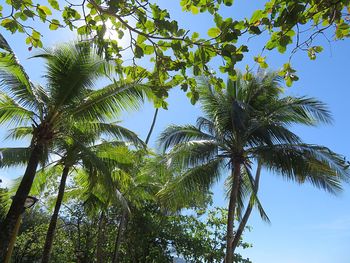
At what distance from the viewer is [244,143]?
14930 millimetres

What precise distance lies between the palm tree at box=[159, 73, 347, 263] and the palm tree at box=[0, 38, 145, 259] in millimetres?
3309

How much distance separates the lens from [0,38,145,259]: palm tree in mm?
11695

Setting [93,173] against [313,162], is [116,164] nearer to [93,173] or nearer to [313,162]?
[93,173]

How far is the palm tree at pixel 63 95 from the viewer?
11.7 m

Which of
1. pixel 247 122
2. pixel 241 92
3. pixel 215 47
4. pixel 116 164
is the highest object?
pixel 241 92

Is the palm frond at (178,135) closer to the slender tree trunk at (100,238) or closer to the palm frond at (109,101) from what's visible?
the palm frond at (109,101)

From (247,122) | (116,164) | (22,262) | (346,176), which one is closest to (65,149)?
(116,164)

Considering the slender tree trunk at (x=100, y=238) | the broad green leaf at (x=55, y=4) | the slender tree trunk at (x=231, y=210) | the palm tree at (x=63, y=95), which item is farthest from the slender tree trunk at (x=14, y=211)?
the slender tree trunk at (x=100, y=238)

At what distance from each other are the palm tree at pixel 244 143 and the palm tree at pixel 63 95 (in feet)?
10.9

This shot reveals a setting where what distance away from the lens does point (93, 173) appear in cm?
1304

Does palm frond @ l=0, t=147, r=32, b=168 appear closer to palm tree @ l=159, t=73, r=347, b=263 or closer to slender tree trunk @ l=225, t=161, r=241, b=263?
palm tree @ l=159, t=73, r=347, b=263

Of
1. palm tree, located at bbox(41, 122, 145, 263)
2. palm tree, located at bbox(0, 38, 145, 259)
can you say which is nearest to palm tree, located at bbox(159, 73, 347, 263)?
palm tree, located at bbox(41, 122, 145, 263)

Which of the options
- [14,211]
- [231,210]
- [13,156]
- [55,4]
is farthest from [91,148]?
[55,4]

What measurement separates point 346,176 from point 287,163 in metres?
1.83
